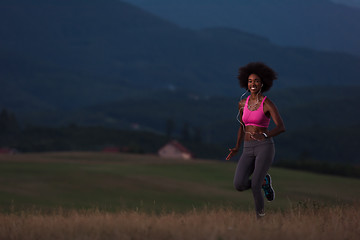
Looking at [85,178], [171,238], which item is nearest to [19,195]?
[85,178]

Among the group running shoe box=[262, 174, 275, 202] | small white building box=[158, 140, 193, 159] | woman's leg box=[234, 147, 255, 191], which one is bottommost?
small white building box=[158, 140, 193, 159]

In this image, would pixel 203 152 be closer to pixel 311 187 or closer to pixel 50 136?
pixel 50 136

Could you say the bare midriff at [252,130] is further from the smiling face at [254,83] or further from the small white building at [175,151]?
the small white building at [175,151]

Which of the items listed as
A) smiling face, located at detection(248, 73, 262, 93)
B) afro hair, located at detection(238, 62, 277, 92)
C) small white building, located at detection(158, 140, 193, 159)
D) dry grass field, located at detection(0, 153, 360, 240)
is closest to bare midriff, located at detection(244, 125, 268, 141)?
smiling face, located at detection(248, 73, 262, 93)

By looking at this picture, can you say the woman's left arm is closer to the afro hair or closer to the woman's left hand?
the woman's left hand

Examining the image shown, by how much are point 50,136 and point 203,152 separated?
50415 millimetres

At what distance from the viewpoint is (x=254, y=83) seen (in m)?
10.1

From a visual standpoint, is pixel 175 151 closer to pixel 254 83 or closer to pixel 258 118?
pixel 254 83

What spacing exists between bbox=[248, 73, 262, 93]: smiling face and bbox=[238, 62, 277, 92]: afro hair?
0.27 ft

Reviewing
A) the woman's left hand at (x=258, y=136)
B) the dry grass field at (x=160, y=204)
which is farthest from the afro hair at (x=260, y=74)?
the dry grass field at (x=160, y=204)

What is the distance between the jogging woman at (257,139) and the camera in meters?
9.55

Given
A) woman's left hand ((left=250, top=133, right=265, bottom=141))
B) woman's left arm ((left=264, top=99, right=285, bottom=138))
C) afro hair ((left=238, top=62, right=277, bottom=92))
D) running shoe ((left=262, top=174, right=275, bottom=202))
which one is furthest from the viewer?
afro hair ((left=238, top=62, right=277, bottom=92))

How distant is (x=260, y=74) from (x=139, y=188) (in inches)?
1479

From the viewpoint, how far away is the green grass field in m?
34.9
